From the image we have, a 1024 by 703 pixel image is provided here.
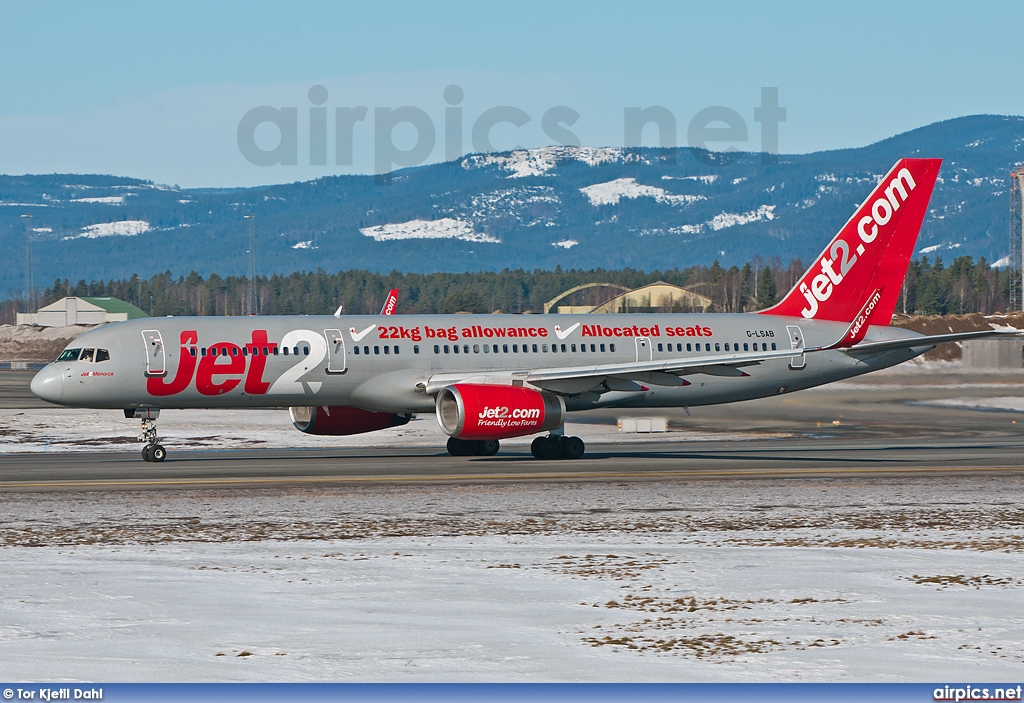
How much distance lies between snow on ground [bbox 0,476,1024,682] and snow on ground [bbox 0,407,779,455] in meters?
17.8

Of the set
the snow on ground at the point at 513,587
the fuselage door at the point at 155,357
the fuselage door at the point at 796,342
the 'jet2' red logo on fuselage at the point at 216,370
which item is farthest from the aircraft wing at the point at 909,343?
the fuselage door at the point at 155,357

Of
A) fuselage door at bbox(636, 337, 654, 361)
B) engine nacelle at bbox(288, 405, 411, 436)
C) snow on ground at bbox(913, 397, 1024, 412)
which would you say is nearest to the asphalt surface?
snow on ground at bbox(913, 397, 1024, 412)

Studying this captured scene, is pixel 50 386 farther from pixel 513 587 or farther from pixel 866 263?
pixel 866 263

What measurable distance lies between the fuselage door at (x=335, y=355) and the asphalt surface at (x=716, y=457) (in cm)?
244

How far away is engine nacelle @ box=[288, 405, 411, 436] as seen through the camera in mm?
39094

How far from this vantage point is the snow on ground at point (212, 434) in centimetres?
4459

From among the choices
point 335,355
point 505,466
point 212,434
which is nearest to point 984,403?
point 505,466

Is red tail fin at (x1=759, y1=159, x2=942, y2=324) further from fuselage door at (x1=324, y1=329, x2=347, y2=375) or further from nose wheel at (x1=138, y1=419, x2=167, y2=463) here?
nose wheel at (x1=138, y1=419, x2=167, y2=463)

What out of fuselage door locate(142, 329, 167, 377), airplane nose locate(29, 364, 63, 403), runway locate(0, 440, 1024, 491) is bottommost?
runway locate(0, 440, 1024, 491)

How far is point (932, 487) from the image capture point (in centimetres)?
2853

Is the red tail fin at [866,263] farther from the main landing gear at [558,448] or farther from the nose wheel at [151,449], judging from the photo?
the nose wheel at [151,449]

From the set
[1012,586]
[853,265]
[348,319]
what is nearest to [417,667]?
[1012,586]

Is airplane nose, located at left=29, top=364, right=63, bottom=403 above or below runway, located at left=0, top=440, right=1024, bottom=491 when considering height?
above

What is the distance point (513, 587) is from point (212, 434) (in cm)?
3394
